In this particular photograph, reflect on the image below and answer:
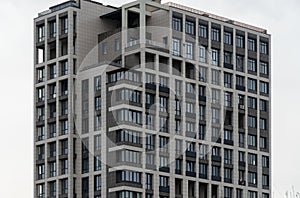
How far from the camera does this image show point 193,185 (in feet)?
471

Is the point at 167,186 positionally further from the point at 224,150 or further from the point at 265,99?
the point at 265,99

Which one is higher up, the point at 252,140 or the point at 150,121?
the point at 252,140

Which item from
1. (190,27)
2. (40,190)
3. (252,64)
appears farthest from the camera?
(252,64)

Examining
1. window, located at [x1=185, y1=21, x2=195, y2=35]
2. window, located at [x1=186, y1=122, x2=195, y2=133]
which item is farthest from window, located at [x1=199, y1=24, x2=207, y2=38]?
window, located at [x1=186, y1=122, x2=195, y2=133]

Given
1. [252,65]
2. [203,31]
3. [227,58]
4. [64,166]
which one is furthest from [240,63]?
[64,166]

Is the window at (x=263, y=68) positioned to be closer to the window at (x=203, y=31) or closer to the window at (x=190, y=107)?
the window at (x=203, y=31)

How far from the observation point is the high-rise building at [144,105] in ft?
452

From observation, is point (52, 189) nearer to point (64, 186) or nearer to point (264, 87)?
point (64, 186)

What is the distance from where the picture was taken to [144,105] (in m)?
139

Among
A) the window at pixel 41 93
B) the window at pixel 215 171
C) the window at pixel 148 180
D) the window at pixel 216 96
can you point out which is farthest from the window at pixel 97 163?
the window at pixel 216 96

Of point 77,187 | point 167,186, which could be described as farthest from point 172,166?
point 77,187

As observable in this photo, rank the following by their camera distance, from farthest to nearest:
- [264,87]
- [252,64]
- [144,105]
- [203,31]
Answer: [264,87] < [252,64] < [203,31] < [144,105]

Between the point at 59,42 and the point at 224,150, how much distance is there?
2366 cm

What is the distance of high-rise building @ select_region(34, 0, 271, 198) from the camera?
13762 cm
